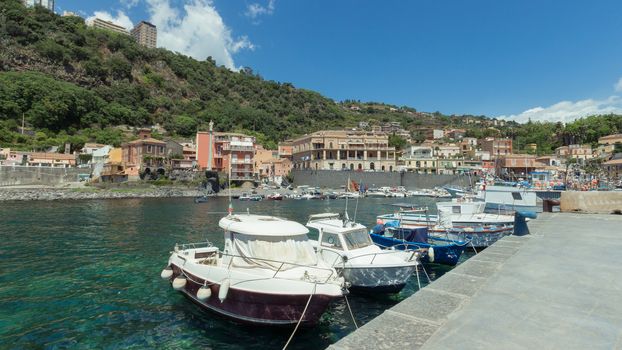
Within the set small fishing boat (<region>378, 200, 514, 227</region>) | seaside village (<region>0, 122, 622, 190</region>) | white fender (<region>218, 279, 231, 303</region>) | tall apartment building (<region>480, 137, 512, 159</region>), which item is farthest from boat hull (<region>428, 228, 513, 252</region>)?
tall apartment building (<region>480, 137, 512, 159</region>)

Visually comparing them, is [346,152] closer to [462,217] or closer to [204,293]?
[462,217]

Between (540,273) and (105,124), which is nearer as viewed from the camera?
(540,273)

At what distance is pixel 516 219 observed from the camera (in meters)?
10.7

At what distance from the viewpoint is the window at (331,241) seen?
472 inches

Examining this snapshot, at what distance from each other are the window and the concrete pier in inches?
198

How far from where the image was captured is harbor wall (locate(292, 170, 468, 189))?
263ft

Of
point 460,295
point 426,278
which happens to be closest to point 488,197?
point 426,278

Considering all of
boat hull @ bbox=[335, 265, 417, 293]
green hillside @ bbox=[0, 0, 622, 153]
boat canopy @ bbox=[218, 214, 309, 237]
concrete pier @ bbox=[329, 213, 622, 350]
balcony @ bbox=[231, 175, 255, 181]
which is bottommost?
boat hull @ bbox=[335, 265, 417, 293]

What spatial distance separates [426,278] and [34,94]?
10058cm

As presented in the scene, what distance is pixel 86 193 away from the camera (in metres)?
56.3

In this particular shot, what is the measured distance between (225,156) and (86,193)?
93.2 feet

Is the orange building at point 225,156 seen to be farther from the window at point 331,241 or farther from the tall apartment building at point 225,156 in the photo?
the window at point 331,241

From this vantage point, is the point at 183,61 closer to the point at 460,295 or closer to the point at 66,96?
the point at 66,96

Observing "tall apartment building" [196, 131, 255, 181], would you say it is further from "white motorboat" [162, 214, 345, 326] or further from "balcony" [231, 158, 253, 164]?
"white motorboat" [162, 214, 345, 326]
